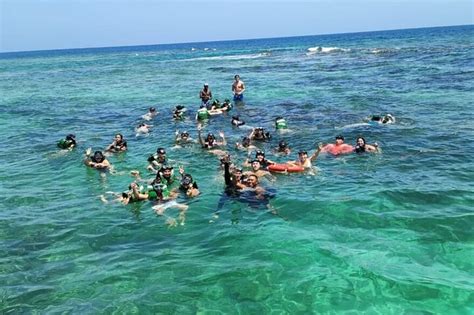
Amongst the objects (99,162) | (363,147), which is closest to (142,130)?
(99,162)

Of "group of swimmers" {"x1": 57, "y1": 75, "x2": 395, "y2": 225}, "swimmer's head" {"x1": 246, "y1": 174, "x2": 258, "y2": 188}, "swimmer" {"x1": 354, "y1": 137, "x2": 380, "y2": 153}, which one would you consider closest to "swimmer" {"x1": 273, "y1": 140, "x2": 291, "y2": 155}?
Result: "group of swimmers" {"x1": 57, "y1": 75, "x2": 395, "y2": 225}

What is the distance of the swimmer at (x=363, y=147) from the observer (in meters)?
15.9

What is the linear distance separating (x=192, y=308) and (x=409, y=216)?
560cm

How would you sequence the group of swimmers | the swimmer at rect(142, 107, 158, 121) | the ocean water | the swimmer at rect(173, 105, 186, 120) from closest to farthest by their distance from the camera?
the ocean water
the group of swimmers
the swimmer at rect(173, 105, 186, 120)
the swimmer at rect(142, 107, 158, 121)

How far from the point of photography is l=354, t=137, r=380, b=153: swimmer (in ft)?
52.0

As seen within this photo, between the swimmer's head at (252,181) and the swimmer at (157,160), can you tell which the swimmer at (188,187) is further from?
the swimmer at (157,160)

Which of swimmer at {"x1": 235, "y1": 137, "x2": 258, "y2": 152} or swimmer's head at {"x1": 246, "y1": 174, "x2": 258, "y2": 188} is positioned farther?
swimmer at {"x1": 235, "y1": 137, "x2": 258, "y2": 152}

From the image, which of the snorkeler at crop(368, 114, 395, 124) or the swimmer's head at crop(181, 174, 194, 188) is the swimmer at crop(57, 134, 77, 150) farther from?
the snorkeler at crop(368, 114, 395, 124)

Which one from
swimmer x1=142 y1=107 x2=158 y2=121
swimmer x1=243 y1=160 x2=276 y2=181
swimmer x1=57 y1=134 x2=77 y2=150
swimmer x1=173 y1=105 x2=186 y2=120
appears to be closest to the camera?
swimmer x1=243 y1=160 x2=276 y2=181

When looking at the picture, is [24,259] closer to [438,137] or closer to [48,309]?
[48,309]

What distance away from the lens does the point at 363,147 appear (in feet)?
52.2

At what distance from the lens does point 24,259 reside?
10.0 m

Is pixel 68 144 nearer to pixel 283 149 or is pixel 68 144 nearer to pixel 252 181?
pixel 283 149

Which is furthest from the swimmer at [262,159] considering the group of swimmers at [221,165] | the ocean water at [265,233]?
the ocean water at [265,233]
